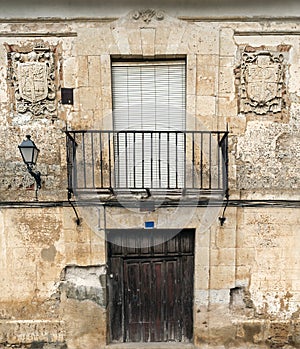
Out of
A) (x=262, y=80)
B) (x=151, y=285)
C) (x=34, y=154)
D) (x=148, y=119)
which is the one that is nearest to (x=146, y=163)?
(x=148, y=119)

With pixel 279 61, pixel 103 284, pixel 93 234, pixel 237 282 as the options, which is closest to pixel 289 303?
pixel 237 282

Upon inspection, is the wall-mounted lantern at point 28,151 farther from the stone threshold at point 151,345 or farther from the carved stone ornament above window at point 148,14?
the stone threshold at point 151,345

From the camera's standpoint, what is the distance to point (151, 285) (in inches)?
190

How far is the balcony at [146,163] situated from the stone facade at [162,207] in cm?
18

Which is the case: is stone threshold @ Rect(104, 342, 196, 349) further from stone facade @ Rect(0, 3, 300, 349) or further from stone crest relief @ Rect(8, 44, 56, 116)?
stone crest relief @ Rect(8, 44, 56, 116)

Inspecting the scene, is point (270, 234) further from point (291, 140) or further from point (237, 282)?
point (291, 140)

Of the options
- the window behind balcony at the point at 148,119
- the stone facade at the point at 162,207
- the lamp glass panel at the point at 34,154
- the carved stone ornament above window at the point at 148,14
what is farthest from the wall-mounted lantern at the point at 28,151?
the carved stone ornament above window at the point at 148,14

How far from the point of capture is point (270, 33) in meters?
4.35

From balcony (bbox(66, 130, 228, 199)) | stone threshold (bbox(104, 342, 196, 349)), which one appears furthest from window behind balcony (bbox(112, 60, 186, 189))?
→ stone threshold (bbox(104, 342, 196, 349))

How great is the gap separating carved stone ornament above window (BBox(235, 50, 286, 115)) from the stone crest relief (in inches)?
103

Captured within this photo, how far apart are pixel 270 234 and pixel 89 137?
2962 millimetres

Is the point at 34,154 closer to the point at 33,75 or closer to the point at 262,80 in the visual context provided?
the point at 33,75

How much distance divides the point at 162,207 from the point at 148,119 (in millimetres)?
1281

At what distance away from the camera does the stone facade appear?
4379mm
